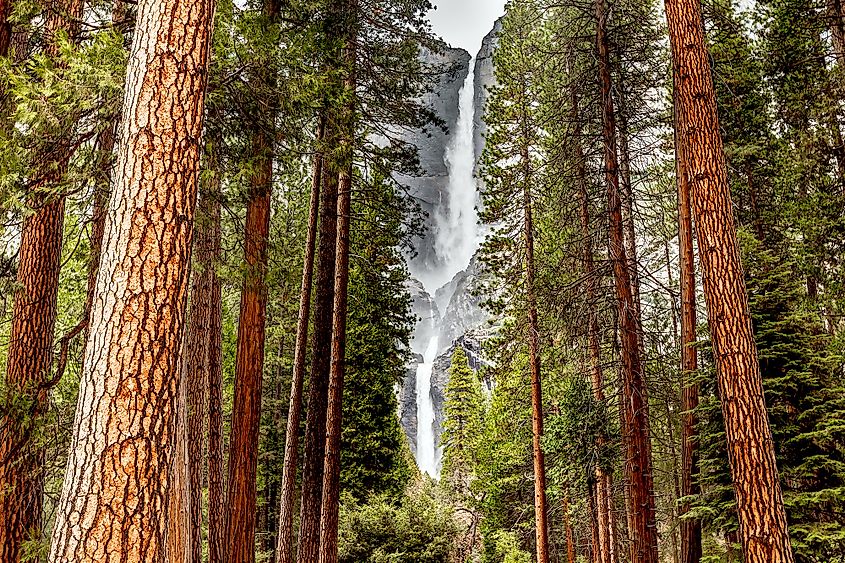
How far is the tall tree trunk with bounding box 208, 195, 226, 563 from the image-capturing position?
18.9 feet

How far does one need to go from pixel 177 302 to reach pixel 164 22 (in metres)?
1.45

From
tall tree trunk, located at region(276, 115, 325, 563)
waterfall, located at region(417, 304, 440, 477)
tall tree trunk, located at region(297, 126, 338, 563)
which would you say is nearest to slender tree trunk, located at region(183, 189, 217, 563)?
tall tree trunk, located at region(297, 126, 338, 563)

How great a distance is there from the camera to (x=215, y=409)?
700 centimetres

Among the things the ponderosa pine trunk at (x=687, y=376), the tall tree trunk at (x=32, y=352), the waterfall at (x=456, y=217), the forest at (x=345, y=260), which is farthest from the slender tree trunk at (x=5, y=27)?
the waterfall at (x=456, y=217)

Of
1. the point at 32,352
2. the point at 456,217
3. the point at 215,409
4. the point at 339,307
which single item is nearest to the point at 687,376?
the point at 339,307

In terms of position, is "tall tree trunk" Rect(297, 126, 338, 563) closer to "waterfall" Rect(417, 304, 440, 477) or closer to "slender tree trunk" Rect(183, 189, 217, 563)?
"slender tree trunk" Rect(183, 189, 217, 563)

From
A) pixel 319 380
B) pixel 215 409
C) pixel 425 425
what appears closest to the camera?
pixel 215 409

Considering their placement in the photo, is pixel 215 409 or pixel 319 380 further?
pixel 319 380

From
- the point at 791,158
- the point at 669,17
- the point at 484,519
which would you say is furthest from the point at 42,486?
the point at 484,519

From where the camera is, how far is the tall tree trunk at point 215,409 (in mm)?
5754

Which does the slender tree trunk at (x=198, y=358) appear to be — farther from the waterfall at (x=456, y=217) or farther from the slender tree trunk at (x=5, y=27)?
the waterfall at (x=456, y=217)

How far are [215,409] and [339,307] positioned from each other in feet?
7.79

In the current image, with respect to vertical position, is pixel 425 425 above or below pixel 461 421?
above

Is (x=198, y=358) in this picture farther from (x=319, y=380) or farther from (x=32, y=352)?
(x=319, y=380)
